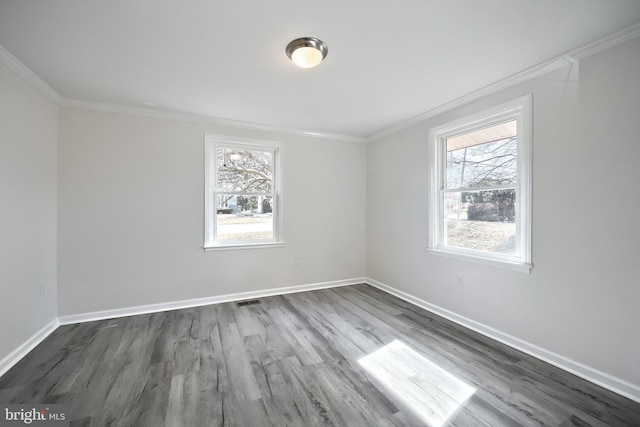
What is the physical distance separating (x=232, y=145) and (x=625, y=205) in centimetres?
406

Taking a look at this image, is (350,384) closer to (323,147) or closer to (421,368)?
(421,368)

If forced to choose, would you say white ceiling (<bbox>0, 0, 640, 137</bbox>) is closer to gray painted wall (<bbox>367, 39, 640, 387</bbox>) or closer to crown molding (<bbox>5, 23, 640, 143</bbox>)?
crown molding (<bbox>5, 23, 640, 143</bbox>)

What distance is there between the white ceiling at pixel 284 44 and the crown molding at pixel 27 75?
0.06 m

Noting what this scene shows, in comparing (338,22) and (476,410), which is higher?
(338,22)

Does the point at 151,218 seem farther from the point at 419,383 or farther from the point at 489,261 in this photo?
the point at 489,261

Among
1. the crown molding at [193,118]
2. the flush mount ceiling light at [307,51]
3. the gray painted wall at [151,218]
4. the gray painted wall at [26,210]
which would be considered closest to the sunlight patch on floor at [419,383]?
the gray painted wall at [151,218]

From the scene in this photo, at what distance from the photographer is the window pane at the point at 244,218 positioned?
375 cm

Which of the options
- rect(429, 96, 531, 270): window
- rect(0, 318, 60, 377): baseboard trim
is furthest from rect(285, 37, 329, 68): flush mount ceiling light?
rect(0, 318, 60, 377): baseboard trim

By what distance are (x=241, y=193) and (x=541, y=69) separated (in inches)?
141

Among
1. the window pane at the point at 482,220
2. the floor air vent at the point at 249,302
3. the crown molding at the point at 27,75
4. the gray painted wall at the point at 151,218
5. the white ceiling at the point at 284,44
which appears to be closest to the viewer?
the white ceiling at the point at 284,44

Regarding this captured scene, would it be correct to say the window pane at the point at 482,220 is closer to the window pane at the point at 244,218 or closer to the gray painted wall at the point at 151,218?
the gray painted wall at the point at 151,218

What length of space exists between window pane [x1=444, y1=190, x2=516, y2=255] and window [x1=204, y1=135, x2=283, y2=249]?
2.40 m

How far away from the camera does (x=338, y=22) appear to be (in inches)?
68.7

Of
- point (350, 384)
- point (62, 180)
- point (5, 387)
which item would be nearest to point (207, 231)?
point (62, 180)
